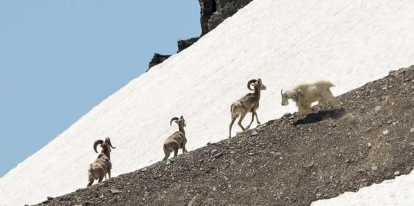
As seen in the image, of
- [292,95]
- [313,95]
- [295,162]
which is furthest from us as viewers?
[292,95]

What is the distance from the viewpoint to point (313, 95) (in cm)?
2795

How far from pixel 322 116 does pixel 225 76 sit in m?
18.7

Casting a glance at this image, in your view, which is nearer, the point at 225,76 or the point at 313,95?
the point at 313,95

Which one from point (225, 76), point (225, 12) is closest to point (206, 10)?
point (225, 12)

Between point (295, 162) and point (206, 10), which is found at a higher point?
point (206, 10)

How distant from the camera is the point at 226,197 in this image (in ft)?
78.0

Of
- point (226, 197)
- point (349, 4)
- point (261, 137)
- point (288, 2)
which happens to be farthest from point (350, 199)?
point (288, 2)

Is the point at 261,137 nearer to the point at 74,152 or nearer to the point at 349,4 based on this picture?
the point at 74,152

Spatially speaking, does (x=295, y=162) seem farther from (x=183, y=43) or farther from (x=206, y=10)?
(x=206, y=10)

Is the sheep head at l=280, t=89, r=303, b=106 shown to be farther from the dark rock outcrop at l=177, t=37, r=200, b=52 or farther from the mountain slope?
the dark rock outcrop at l=177, t=37, r=200, b=52

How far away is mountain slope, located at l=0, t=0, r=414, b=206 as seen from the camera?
125ft

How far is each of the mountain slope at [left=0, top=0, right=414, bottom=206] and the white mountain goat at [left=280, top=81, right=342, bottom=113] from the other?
6745mm

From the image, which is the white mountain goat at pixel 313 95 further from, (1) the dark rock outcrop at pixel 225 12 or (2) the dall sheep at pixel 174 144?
(1) the dark rock outcrop at pixel 225 12

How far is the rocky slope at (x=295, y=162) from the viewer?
74.5 ft
